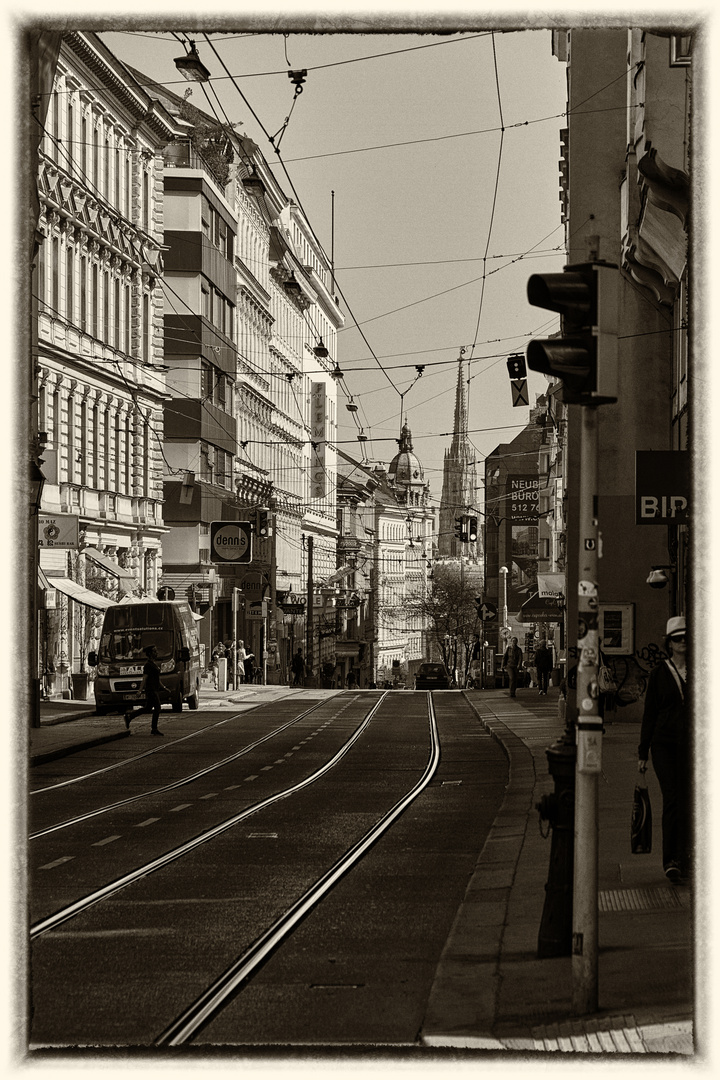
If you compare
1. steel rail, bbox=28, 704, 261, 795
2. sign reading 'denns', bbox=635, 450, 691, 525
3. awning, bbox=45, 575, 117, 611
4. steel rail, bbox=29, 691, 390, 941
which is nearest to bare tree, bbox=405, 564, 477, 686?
awning, bbox=45, 575, 117, 611

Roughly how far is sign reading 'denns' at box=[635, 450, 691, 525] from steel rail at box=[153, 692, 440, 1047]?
13.9ft

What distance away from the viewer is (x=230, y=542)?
52.2m

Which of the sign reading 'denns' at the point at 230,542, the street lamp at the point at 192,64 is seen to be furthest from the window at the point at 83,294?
the street lamp at the point at 192,64

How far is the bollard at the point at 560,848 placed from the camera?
28.1 ft

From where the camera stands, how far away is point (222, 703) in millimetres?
46594

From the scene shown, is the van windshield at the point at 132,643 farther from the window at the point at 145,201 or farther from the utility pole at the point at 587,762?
the utility pole at the point at 587,762

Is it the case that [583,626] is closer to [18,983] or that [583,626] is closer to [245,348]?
[18,983]

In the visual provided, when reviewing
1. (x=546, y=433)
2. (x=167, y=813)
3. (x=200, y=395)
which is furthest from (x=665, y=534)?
(x=546, y=433)

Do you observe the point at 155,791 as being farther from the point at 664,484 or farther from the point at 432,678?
the point at 432,678

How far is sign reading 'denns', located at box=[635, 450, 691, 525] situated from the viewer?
660 inches

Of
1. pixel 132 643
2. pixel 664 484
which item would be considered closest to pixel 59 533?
pixel 132 643

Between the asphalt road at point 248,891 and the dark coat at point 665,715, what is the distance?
6.05 feet

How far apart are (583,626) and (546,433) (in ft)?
260

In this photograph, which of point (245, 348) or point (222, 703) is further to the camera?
point (245, 348)
